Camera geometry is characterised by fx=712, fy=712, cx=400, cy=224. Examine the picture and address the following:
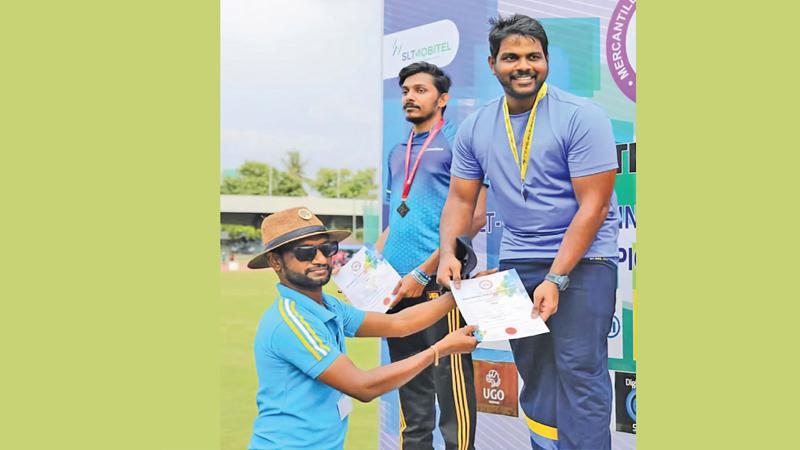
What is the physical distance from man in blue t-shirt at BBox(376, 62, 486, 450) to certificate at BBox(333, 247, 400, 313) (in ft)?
0.19

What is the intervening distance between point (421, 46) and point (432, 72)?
0.20 metres

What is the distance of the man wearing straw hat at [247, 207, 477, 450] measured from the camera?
115 inches

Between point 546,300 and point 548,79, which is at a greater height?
point 548,79

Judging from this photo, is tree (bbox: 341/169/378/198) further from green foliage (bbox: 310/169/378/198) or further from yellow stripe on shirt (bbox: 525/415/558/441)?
yellow stripe on shirt (bbox: 525/415/558/441)

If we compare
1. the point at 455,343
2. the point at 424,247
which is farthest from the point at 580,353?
the point at 424,247

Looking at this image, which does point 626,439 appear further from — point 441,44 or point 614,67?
point 441,44

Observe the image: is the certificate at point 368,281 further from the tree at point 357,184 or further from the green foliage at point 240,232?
the tree at point 357,184

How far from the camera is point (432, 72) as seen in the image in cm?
437

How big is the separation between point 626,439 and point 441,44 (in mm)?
2495

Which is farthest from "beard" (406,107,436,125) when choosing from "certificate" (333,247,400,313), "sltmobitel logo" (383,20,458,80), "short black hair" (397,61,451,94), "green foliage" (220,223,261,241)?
"green foliage" (220,223,261,241)

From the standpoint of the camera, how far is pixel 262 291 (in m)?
14.0

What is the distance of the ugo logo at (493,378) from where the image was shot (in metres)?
4.19

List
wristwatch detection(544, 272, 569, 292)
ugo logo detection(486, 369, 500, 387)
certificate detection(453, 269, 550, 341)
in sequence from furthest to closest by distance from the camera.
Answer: ugo logo detection(486, 369, 500, 387), wristwatch detection(544, 272, 569, 292), certificate detection(453, 269, 550, 341)

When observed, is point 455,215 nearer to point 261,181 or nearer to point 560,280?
point 560,280
